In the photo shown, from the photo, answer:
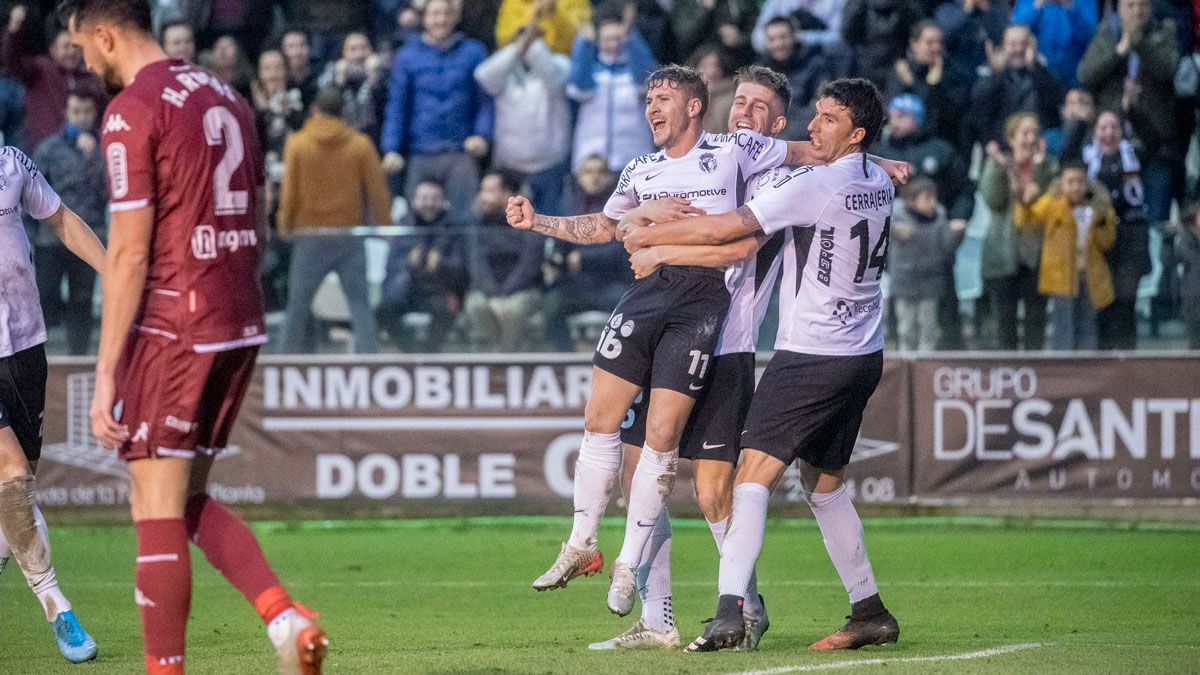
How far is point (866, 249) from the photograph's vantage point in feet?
22.7

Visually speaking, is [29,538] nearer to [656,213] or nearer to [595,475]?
[595,475]

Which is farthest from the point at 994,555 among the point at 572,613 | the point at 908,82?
the point at 908,82

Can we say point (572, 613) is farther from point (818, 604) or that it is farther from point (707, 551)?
point (707, 551)

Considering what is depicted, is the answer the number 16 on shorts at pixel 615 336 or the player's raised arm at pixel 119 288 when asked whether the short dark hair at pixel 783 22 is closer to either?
the number 16 on shorts at pixel 615 336

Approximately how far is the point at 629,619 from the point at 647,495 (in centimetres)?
189

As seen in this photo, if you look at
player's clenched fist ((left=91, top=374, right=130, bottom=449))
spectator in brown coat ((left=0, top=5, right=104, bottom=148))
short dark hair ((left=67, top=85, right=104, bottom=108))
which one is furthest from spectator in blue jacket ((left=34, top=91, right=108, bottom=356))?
player's clenched fist ((left=91, top=374, right=130, bottom=449))

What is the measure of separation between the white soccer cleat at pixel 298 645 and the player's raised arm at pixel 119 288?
0.84m

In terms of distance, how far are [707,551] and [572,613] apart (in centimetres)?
280

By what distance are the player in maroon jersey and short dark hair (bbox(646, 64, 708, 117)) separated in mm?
2402

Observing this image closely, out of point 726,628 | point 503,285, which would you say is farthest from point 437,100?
point 726,628

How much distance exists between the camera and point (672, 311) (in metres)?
7.05

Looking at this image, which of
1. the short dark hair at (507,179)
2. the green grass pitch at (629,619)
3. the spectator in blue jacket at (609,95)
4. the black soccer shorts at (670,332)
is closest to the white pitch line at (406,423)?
the green grass pitch at (629,619)

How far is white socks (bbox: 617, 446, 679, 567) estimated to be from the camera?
23.2 ft

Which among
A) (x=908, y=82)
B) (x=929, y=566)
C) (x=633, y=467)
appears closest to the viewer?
(x=633, y=467)
